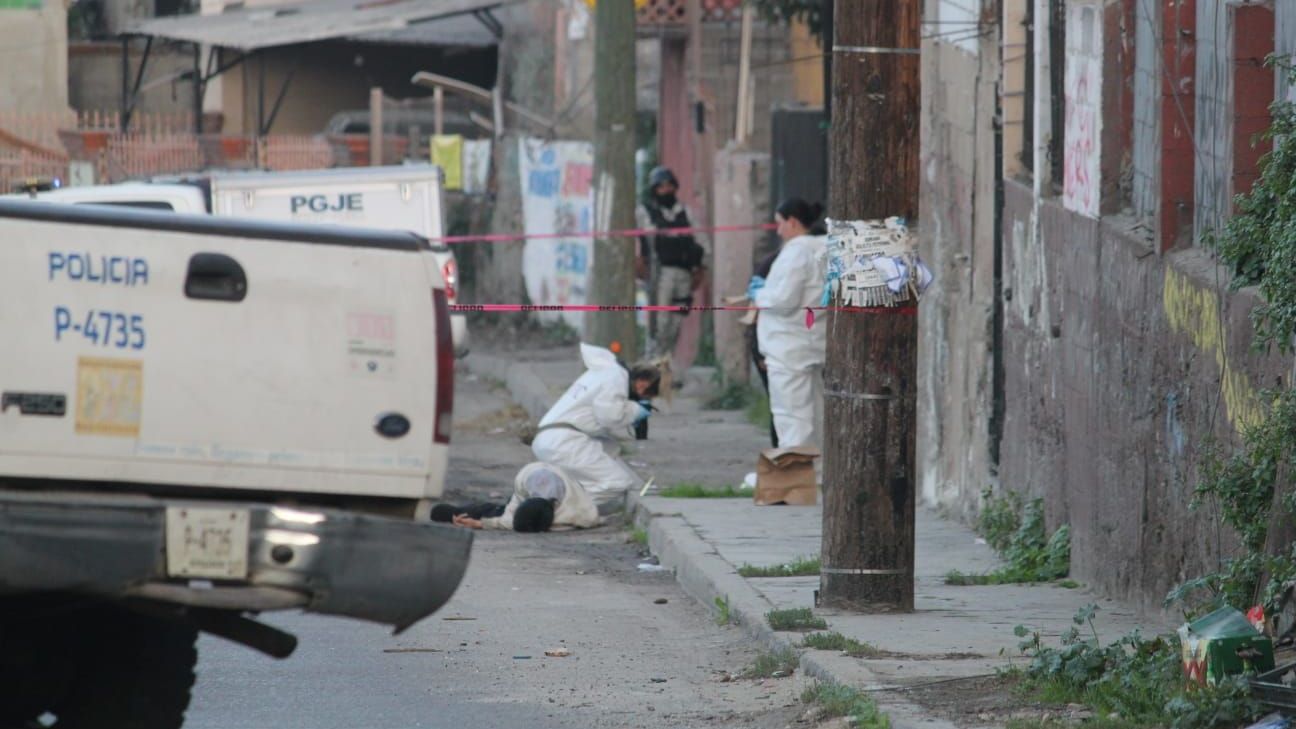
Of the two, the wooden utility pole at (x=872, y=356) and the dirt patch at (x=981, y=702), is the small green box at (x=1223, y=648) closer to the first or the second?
the dirt patch at (x=981, y=702)

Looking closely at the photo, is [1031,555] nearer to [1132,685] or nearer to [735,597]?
[735,597]

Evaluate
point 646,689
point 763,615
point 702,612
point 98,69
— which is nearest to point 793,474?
point 702,612

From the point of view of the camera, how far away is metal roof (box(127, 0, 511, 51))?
2908cm

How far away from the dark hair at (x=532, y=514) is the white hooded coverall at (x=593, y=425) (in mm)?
489

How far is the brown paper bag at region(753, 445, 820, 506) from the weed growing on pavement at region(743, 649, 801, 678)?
4.37 m

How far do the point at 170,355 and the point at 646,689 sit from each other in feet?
10.8

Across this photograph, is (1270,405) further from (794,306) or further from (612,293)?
(612,293)

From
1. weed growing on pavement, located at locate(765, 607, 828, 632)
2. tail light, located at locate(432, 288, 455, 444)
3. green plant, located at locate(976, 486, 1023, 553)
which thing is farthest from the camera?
green plant, located at locate(976, 486, 1023, 553)

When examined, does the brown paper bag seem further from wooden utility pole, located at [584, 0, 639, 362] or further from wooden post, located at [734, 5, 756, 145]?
wooden post, located at [734, 5, 756, 145]

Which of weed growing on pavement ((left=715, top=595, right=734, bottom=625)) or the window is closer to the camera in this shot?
weed growing on pavement ((left=715, top=595, right=734, bottom=625))

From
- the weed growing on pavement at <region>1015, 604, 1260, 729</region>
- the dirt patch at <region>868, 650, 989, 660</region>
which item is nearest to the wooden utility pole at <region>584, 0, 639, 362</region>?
the dirt patch at <region>868, 650, 989, 660</region>

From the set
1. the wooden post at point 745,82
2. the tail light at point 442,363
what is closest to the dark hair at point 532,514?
the tail light at point 442,363

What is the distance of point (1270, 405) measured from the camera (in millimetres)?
6801

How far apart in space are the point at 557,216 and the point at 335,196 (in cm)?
956
